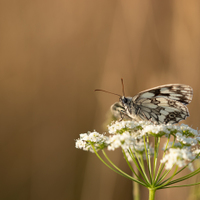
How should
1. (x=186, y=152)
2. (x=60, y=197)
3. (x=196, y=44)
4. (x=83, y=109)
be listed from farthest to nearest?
(x=83, y=109), (x=196, y=44), (x=60, y=197), (x=186, y=152)

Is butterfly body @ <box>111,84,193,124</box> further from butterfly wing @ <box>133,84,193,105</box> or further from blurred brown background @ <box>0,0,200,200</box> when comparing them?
blurred brown background @ <box>0,0,200,200</box>

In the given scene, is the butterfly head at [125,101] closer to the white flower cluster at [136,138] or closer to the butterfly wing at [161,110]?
the butterfly wing at [161,110]

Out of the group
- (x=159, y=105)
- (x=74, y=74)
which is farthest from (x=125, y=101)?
(x=74, y=74)

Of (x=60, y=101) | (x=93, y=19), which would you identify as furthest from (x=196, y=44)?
(x=60, y=101)

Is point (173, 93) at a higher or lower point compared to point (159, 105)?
higher

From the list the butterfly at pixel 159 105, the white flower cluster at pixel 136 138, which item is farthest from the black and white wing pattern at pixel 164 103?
the white flower cluster at pixel 136 138

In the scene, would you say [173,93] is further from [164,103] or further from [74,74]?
[74,74]

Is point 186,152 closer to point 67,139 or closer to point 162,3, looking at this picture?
point 67,139
